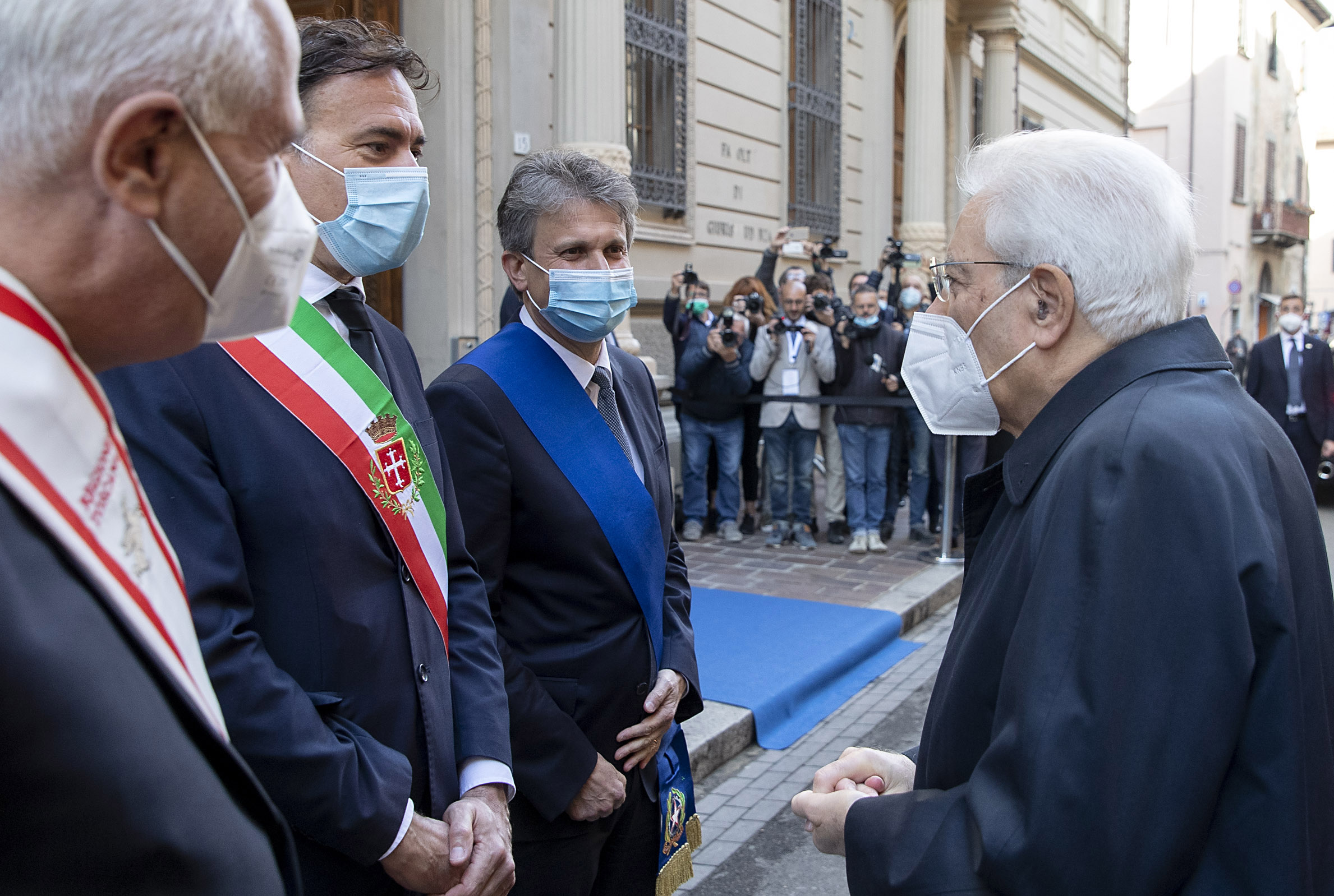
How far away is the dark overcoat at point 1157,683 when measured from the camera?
1229 millimetres

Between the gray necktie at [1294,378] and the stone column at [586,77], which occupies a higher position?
the stone column at [586,77]

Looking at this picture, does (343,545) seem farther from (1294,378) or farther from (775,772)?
(1294,378)

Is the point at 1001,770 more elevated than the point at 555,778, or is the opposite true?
the point at 1001,770

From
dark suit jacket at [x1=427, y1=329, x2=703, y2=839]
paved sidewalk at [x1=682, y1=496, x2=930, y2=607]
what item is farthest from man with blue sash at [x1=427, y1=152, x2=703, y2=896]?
paved sidewalk at [x1=682, y1=496, x2=930, y2=607]

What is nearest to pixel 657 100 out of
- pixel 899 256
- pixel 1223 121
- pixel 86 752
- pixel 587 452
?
pixel 899 256

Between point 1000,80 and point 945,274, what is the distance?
58.3 feet

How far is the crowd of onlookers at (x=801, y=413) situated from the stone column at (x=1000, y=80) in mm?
10239

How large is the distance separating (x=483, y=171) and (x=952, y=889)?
23.0 ft

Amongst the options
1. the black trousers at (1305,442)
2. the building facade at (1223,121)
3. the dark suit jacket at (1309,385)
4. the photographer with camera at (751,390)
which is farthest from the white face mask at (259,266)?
the building facade at (1223,121)

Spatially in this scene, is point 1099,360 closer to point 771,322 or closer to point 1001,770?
point 1001,770

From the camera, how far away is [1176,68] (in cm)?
3653

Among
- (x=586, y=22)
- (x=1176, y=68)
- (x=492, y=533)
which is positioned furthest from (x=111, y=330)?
(x=1176, y=68)

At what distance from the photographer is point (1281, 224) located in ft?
130

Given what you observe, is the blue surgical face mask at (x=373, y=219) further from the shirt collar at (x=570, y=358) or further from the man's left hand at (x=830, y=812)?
the man's left hand at (x=830, y=812)
